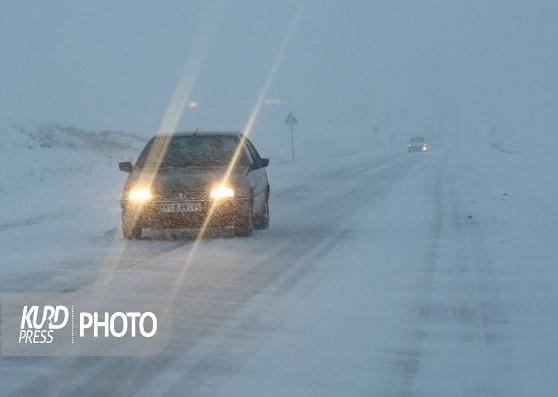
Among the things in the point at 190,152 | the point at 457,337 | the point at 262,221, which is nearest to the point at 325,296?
the point at 457,337

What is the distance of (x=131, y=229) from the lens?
10742 mm

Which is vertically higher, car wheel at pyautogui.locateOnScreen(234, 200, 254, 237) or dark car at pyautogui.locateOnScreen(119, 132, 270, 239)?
dark car at pyautogui.locateOnScreen(119, 132, 270, 239)

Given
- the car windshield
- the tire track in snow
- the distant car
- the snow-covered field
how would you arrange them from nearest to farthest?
the tire track in snow
the snow-covered field
the car windshield
the distant car

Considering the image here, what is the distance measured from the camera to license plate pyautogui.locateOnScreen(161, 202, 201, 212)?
34.8 ft

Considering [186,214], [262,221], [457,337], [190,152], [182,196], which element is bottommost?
[457,337]

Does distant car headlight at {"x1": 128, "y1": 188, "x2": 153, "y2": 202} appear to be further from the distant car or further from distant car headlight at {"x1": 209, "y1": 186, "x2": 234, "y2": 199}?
the distant car

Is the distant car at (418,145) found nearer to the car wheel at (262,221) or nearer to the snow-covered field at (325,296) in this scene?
the snow-covered field at (325,296)

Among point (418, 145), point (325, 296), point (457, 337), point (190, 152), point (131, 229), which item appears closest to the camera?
point (457, 337)

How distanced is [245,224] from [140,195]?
1.50m

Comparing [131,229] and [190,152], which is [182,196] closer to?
[131,229]

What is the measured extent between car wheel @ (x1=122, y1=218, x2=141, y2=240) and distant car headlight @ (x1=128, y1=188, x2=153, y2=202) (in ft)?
1.02

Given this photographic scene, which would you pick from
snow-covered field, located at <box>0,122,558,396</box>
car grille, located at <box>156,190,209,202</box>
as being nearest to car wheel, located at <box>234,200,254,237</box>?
snow-covered field, located at <box>0,122,558,396</box>

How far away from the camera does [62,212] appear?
1549 centimetres

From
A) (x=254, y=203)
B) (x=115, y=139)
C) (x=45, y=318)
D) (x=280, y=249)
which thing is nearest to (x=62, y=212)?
(x=254, y=203)
